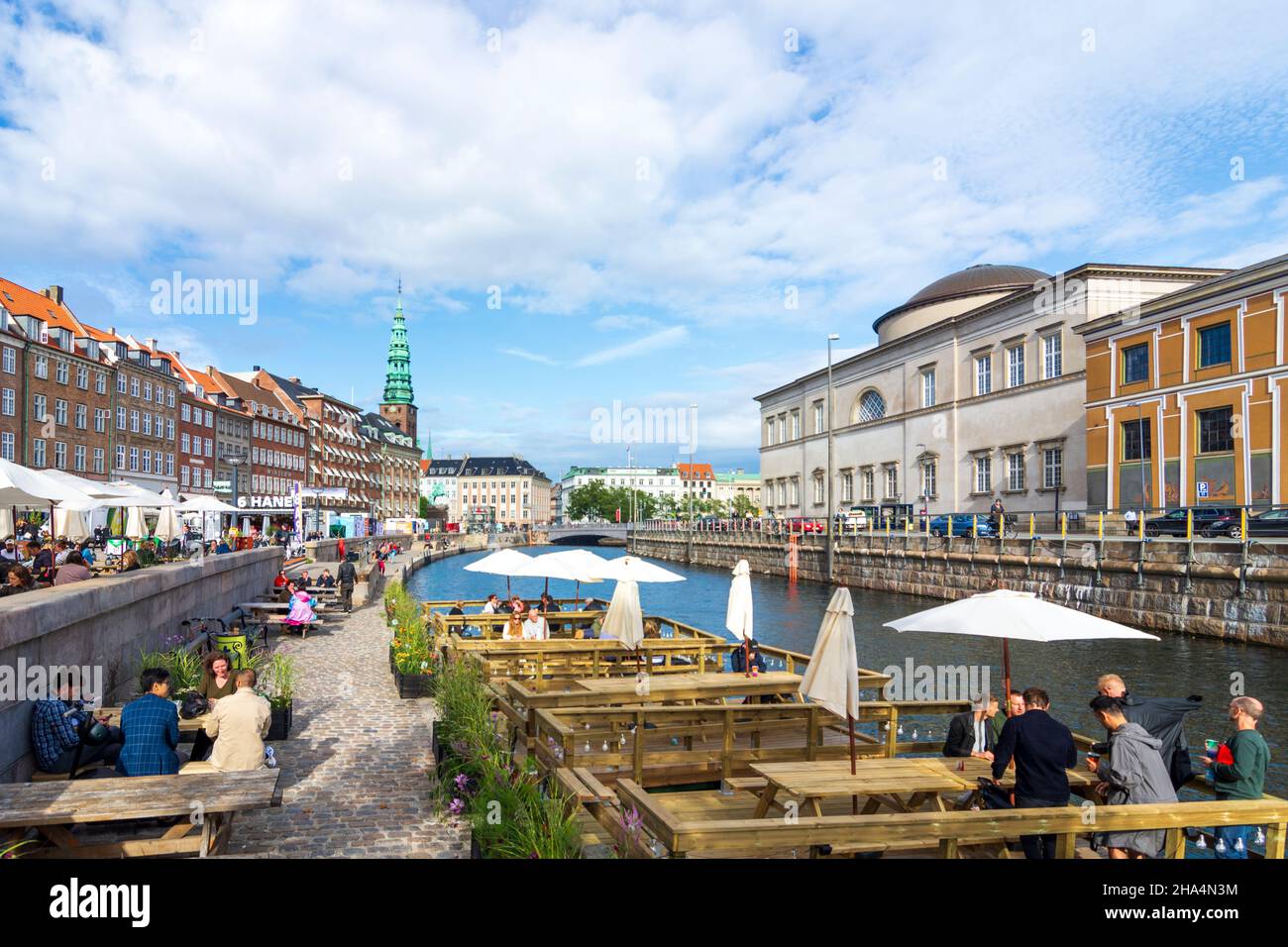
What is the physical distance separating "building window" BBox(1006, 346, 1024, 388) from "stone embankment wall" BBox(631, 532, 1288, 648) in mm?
15198

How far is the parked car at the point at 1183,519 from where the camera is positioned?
29391 mm

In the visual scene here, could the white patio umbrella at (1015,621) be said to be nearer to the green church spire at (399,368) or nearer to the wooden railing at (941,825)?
the wooden railing at (941,825)

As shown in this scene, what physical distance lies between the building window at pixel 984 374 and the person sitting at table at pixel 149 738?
2266 inches

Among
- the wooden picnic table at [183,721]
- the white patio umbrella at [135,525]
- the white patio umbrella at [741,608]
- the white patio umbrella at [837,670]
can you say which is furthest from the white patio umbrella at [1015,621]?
the white patio umbrella at [135,525]

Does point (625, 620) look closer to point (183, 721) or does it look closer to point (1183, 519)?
point (183, 721)

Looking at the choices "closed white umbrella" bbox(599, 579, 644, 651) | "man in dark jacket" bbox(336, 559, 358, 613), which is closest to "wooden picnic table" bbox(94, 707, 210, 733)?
"closed white umbrella" bbox(599, 579, 644, 651)

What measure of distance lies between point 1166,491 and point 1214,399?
4.88 metres

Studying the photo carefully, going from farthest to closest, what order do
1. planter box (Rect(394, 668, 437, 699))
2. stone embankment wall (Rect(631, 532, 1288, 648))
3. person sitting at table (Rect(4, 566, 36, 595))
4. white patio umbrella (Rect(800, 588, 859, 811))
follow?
stone embankment wall (Rect(631, 532, 1288, 648)) < planter box (Rect(394, 668, 437, 699)) < person sitting at table (Rect(4, 566, 36, 595)) < white patio umbrella (Rect(800, 588, 859, 811))

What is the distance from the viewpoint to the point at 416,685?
13.3 meters

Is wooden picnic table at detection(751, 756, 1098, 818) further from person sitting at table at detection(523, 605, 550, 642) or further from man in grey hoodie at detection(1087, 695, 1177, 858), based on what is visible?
person sitting at table at detection(523, 605, 550, 642)

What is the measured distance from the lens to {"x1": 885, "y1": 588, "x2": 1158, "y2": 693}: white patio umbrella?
7777 millimetres

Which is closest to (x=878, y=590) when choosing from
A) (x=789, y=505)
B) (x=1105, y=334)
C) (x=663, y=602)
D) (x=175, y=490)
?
(x=663, y=602)

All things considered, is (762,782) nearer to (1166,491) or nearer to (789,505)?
(1166,491)

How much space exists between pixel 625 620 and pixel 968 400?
52.0 meters
